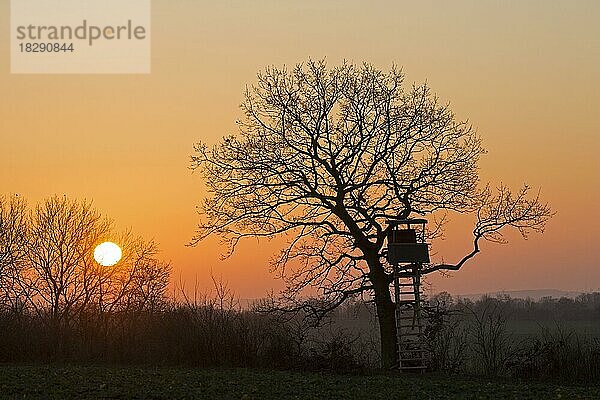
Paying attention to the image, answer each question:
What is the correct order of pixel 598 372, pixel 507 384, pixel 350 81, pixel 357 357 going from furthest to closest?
pixel 350 81 < pixel 357 357 < pixel 598 372 < pixel 507 384

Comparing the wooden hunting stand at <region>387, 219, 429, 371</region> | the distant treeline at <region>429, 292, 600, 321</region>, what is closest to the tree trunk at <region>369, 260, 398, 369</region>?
the wooden hunting stand at <region>387, 219, 429, 371</region>

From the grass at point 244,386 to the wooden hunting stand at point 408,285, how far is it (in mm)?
1744

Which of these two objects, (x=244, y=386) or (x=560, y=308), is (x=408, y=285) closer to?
(x=244, y=386)

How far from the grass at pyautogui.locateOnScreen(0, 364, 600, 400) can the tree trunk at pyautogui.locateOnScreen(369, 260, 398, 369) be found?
108 inches

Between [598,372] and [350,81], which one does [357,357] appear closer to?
[598,372]

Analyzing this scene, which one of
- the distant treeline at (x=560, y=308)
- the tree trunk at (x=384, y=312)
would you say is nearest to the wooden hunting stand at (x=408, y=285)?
the tree trunk at (x=384, y=312)

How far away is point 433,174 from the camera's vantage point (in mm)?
24562

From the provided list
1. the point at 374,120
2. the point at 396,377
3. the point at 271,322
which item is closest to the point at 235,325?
the point at 271,322

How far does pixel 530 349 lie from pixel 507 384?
325cm

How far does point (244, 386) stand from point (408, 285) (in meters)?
7.67

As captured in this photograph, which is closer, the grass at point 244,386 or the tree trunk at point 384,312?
the grass at point 244,386

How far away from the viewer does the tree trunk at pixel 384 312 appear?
2448 cm

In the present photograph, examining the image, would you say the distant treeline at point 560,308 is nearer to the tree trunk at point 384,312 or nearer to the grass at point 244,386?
the tree trunk at point 384,312

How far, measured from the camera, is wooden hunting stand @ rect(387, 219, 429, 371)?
77.0 ft
